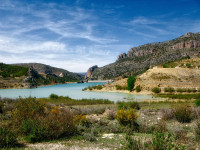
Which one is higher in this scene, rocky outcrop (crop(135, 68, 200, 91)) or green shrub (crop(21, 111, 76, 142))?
rocky outcrop (crop(135, 68, 200, 91))

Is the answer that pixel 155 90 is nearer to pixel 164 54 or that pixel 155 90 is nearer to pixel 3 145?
pixel 3 145

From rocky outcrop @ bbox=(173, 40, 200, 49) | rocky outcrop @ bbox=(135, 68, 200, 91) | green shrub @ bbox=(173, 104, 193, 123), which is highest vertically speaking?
rocky outcrop @ bbox=(173, 40, 200, 49)

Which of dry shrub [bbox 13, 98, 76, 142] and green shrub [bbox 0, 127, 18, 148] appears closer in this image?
green shrub [bbox 0, 127, 18, 148]

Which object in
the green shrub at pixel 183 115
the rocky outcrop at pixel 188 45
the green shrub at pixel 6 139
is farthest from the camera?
the rocky outcrop at pixel 188 45

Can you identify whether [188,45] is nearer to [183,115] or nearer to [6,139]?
[183,115]

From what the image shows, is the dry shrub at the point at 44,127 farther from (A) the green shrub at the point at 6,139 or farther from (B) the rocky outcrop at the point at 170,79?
(B) the rocky outcrop at the point at 170,79

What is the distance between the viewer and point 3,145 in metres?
5.19

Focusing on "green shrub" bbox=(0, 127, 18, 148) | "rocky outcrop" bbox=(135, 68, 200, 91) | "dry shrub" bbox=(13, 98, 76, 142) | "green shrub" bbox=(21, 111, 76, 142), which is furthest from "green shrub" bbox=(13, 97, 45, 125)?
"rocky outcrop" bbox=(135, 68, 200, 91)

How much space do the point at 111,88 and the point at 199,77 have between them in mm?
28791

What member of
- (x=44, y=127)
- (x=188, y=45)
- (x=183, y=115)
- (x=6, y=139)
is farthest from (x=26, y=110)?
(x=188, y=45)

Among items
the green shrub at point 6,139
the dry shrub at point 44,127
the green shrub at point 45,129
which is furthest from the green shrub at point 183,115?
the green shrub at point 6,139

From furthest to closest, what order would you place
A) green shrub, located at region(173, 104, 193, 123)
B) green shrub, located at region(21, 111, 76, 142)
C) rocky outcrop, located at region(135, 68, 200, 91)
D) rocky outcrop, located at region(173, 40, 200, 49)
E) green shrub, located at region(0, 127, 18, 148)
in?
rocky outcrop, located at region(173, 40, 200, 49) → rocky outcrop, located at region(135, 68, 200, 91) → green shrub, located at region(173, 104, 193, 123) → green shrub, located at region(21, 111, 76, 142) → green shrub, located at region(0, 127, 18, 148)

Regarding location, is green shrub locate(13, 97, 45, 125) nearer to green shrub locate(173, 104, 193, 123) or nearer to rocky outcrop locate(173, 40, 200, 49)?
green shrub locate(173, 104, 193, 123)

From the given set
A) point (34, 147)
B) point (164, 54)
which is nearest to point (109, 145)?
point (34, 147)
